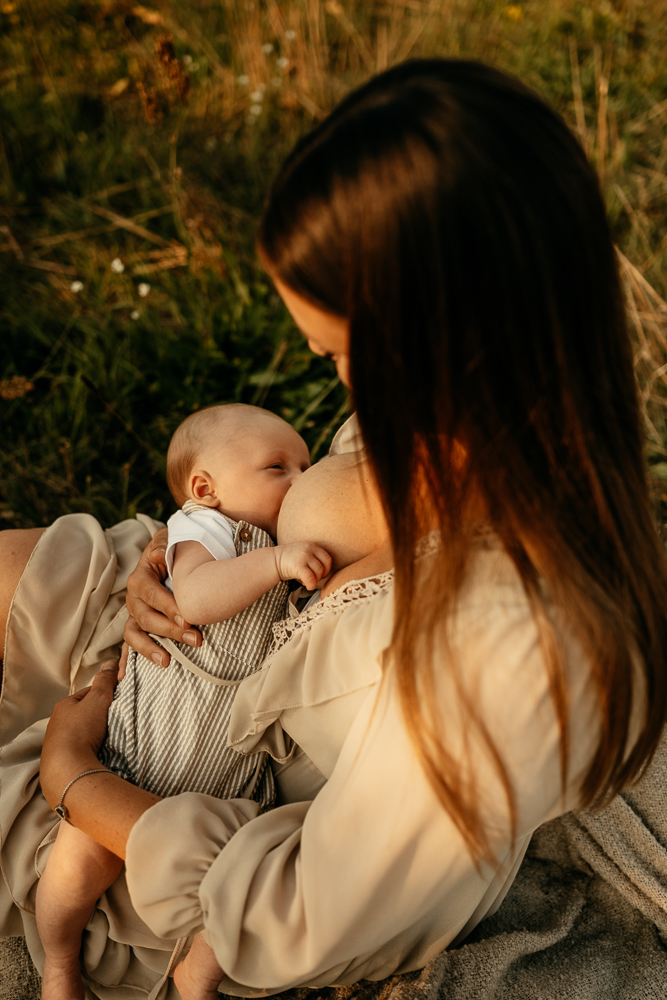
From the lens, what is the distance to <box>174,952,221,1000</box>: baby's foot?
1369mm

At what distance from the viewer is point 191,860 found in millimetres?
1220

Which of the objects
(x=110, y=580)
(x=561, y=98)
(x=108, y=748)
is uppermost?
(x=561, y=98)

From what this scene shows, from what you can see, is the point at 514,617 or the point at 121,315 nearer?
the point at 514,617

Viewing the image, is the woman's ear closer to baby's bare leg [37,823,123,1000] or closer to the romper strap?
the romper strap

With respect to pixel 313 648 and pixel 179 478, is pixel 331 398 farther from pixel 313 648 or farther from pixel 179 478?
pixel 313 648

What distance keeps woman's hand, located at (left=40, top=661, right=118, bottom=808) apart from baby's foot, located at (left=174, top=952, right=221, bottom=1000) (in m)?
0.42

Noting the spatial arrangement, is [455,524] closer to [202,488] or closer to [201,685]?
[201,685]

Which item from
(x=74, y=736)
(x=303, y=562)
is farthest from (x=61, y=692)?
(x=303, y=562)

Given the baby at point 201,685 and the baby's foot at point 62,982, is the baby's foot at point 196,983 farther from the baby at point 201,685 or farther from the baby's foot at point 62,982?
the baby's foot at point 62,982

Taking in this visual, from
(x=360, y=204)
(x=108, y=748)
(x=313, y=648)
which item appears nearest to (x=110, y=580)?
(x=108, y=748)

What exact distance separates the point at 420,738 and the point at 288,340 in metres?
2.27

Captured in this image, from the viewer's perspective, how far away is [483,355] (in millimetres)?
982

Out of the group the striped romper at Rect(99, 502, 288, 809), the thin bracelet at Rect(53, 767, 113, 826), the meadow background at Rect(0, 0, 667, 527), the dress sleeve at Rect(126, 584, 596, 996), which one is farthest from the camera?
the meadow background at Rect(0, 0, 667, 527)

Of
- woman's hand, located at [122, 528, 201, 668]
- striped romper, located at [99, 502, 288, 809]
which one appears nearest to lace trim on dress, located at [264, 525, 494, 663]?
striped romper, located at [99, 502, 288, 809]
